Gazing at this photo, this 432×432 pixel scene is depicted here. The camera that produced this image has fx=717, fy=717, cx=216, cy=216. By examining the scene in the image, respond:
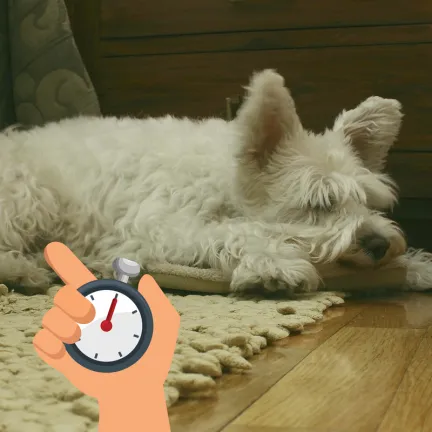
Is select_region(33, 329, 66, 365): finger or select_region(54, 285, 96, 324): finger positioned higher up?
select_region(54, 285, 96, 324): finger

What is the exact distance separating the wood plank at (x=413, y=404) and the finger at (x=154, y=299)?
12.4 inches

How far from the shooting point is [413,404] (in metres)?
0.85

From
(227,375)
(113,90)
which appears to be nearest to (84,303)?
(227,375)

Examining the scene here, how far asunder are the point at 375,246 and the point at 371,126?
42cm

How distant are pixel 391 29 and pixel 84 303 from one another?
2.13 metres

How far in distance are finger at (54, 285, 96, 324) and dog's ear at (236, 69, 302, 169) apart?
3.98ft

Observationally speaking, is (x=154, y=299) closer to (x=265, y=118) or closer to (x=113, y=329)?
(x=113, y=329)

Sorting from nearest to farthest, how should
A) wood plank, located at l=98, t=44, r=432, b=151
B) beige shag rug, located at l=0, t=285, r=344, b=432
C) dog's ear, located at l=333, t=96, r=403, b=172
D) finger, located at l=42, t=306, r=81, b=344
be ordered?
finger, located at l=42, t=306, r=81, b=344, beige shag rug, located at l=0, t=285, r=344, b=432, dog's ear, located at l=333, t=96, r=403, b=172, wood plank, located at l=98, t=44, r=432, b=151

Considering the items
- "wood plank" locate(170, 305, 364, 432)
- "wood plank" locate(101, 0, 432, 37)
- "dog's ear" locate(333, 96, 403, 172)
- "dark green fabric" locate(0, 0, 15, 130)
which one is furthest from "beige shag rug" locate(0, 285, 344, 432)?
"wood plank" locate(101, 0, 432, 37)

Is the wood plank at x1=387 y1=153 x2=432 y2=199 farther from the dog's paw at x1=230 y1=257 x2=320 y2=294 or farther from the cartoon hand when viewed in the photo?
the cartoon hand

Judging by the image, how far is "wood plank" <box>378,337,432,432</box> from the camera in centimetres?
78

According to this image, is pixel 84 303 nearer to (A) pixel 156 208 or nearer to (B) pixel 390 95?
(A) pixel 156 208

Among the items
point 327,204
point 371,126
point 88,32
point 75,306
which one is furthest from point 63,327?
point 88,32

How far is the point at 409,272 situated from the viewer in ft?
6.56
